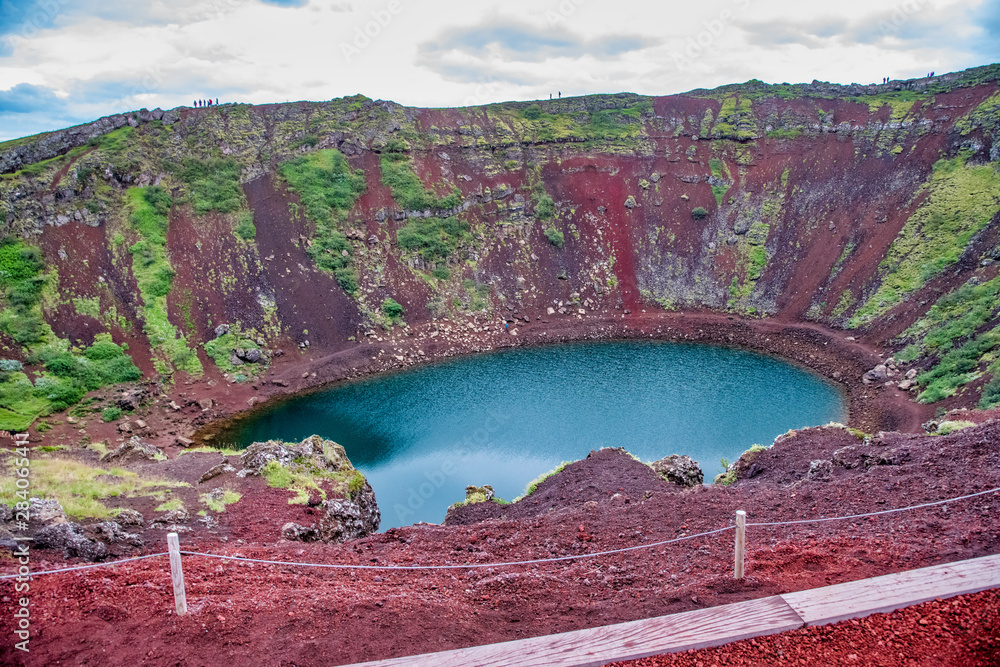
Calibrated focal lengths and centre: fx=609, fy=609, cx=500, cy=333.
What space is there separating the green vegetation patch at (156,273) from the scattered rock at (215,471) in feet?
62.2

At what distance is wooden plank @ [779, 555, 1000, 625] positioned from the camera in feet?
17.8

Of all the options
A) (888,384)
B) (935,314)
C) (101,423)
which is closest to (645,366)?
(888,384)

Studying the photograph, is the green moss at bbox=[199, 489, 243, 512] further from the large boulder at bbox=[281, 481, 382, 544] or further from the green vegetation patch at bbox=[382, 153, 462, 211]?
the green vegetation patch at bbox=[382, 153, 462, 211]

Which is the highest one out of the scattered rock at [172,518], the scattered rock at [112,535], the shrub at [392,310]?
the shrub at [392,310]

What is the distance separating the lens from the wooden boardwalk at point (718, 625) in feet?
16.8

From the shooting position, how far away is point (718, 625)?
17.6 feet

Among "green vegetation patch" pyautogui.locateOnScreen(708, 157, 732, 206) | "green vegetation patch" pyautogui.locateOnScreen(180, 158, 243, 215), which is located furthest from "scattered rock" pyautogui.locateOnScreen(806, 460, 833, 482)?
"green vegetation patch" pyautogui.locateOnScreen(180, 158, 243, 215)

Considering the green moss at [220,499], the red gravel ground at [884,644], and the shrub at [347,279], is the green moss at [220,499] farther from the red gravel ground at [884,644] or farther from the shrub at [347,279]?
the shrub at [347,279]

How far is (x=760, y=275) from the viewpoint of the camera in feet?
157

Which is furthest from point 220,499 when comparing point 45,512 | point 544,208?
point 544,208

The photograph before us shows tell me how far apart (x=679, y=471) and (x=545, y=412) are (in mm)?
12814

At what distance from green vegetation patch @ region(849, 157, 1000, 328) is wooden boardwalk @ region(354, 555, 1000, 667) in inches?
1562

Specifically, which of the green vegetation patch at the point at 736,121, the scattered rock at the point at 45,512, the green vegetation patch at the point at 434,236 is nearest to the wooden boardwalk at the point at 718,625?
the scattered rock at the point at 45,512

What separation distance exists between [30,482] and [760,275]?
46657mm
